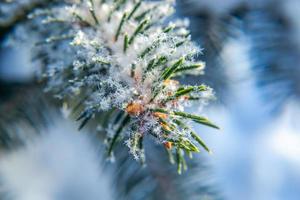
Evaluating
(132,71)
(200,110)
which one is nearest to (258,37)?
(200,110)

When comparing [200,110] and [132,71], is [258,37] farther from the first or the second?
[132,71]

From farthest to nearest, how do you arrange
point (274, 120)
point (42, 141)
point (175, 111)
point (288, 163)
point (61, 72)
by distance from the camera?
point (288, 163), point (274, 120), point (42, 141), point (61, 72), point (175, 111)

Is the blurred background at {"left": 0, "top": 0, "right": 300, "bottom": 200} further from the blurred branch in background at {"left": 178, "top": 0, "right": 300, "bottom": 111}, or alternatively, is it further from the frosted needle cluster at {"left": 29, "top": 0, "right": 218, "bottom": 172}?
the frosted needle cluster at {"left": 29, "top": 0, "right": 218, "bottom": 172}

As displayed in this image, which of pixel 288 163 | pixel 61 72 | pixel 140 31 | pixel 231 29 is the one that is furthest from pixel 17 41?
pixel 288 163

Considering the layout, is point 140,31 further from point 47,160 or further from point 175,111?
point 47,160

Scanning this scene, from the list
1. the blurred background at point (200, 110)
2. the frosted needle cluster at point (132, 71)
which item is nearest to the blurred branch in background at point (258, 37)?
the blurred background at point (200, 110)
